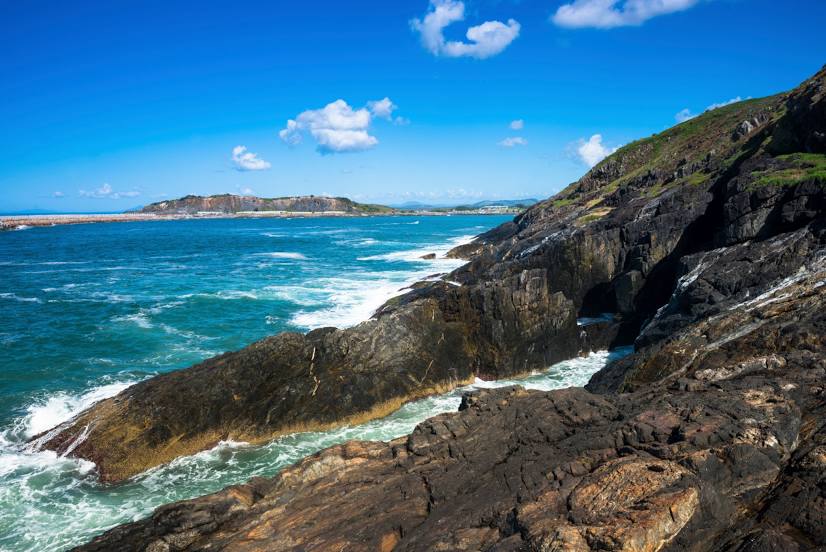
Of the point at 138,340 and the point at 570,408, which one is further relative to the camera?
the point at 138,340

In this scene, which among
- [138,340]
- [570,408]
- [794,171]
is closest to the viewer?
[570,408]

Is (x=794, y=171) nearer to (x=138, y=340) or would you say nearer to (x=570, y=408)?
(x=570, y=408)

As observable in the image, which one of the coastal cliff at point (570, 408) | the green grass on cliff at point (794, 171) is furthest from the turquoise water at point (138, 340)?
the green grass on cliff at point (794, 171)

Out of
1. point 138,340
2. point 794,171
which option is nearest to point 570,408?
point 794,171

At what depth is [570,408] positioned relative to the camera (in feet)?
40.5

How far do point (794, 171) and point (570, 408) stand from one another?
23.5m

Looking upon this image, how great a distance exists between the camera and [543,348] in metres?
25.6

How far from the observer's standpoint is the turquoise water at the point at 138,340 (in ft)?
51.9

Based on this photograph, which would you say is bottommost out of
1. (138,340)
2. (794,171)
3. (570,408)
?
(138,340)

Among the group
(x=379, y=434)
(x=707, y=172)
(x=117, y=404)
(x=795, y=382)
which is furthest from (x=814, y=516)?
(x=707, y=172)

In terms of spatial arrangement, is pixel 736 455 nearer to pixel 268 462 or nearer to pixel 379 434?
pixel 379 434

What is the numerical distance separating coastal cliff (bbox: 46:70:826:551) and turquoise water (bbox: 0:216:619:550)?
116 centimetres

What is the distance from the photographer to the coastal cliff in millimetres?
8422

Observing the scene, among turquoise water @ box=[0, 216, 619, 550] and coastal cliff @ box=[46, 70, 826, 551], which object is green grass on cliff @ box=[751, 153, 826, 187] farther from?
turquoise water @ box=[0, 216, 619, 550]
